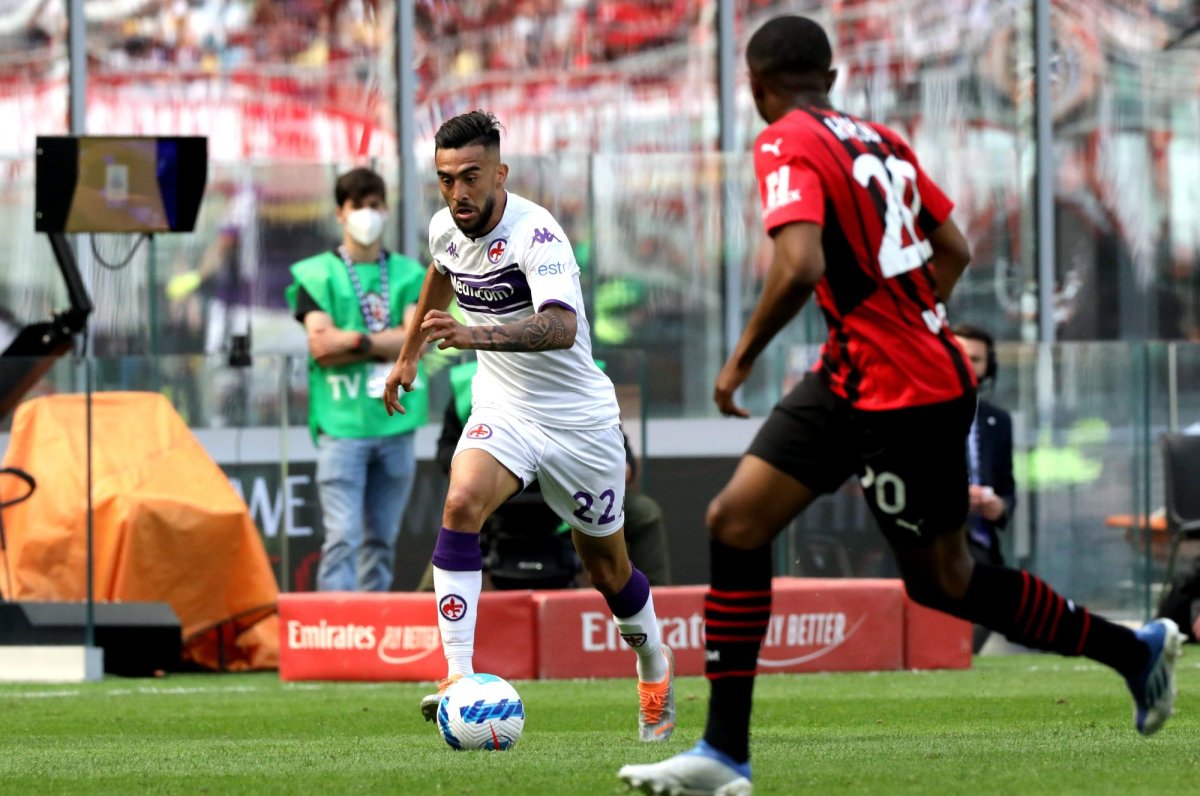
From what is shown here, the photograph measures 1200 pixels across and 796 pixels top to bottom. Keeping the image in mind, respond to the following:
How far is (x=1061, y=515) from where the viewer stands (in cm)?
1409

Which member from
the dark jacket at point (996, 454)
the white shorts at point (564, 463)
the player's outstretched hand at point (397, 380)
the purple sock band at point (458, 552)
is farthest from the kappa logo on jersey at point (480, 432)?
the dark jacket at point (996, 454)

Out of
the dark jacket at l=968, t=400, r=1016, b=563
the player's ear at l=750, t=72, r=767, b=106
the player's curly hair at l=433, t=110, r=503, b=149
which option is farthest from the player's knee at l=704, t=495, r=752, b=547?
the dark jacket at l=968, t=400, r=1016, b=563

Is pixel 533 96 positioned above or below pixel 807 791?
above

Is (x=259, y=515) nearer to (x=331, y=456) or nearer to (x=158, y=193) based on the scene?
(x=331, y=456)

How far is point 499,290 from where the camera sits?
7.98 metres

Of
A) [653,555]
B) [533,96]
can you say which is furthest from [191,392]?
[533,96]

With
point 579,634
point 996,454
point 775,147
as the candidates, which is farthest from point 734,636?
point 996,454

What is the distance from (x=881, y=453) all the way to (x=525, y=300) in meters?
2.20

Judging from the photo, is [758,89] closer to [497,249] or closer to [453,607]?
[497,249]

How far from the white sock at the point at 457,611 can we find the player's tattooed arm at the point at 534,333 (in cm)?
82

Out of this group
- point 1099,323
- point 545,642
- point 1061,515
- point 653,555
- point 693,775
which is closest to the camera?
point 693,775

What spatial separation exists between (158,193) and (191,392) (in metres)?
1.26

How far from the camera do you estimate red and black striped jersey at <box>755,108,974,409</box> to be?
6035 millimetres

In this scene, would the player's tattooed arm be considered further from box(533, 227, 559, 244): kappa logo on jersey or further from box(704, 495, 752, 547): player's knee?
box(704, 495, 752, 547): player's knee
